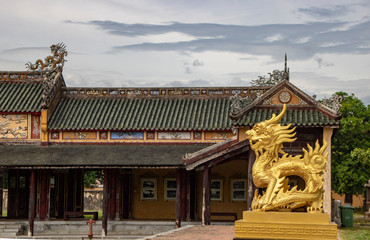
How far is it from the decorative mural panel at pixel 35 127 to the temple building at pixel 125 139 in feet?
0.16

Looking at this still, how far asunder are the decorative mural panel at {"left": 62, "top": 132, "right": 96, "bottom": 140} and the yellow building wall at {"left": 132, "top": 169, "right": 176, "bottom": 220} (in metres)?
3.01

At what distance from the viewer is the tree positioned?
4603 centimetres

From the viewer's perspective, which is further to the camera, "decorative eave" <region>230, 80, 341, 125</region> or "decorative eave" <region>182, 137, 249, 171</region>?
A: "decorative eave" <region>230, 80, 341, 125</region>

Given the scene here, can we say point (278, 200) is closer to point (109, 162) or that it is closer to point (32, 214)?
point (109, 162)

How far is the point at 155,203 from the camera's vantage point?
1346 inches

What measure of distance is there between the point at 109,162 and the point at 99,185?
40.4 metres

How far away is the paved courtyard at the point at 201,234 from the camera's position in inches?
835

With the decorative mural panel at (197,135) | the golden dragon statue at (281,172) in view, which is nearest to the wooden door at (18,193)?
the decorative mural panel at (197,135)

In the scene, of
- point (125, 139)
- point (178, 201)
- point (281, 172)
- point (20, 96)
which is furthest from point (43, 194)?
point (281, 172)

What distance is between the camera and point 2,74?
3609 centimetres

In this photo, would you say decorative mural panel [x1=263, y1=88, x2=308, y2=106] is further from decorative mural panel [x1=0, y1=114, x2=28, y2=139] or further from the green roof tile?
decorative mural panel [x1=0, y1=114, x2=28, y2=139]

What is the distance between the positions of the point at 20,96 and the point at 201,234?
15.4m

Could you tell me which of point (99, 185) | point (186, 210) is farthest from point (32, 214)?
point (99, 185)

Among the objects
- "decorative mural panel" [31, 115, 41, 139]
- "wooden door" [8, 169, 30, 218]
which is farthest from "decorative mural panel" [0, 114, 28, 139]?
"wooden door" [8, 169, 30, 218]
